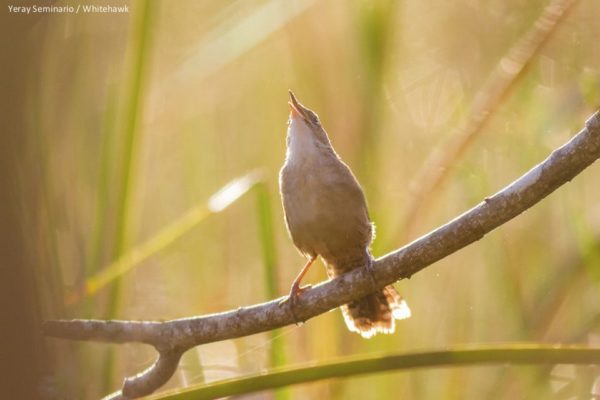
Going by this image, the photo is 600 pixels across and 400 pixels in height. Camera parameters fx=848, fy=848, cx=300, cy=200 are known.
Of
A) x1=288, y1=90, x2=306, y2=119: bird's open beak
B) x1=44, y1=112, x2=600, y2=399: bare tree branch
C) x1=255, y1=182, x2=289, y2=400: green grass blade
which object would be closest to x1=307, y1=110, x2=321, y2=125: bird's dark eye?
Result: x1=288, y1=90, x2=306, y2=119: bird's open beak

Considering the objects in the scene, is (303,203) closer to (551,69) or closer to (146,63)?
(146,63)

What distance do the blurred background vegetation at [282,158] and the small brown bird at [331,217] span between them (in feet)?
0.36

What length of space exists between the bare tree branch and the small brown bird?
30.3 inches

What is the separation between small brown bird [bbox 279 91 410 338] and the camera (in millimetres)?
3490

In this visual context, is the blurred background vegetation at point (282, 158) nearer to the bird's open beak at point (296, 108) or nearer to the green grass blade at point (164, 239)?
the green grass blade at point (164, 239)

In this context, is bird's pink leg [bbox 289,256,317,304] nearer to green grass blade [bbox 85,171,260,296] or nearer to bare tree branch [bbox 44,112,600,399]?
bare tree branch [bbox 44,112,600,399]

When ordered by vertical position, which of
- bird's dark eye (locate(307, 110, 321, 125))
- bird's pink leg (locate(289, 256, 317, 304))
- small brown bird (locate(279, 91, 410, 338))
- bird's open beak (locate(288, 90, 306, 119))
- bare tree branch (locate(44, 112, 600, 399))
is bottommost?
bare tree branch (locate(44, 112, 600, 399))

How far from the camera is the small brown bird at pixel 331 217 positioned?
3.49m

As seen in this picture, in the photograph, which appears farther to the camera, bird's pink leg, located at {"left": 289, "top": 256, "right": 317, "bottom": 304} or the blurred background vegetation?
the blurred background vegetation

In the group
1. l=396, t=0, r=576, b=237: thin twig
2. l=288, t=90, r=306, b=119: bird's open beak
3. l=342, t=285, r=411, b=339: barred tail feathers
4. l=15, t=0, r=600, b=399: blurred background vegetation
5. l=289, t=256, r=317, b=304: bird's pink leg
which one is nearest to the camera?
l=289, t=256, r=317, b=304: bird's pink leg

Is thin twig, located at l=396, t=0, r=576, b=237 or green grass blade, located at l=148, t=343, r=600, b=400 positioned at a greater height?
thin twig, located at l=396, t=0, r=576, b=237

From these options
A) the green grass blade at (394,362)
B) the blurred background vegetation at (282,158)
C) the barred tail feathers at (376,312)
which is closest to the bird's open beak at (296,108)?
the blurred background vegetation at (282,158)

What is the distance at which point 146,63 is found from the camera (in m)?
2.81

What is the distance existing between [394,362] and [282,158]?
2760 millimetres
